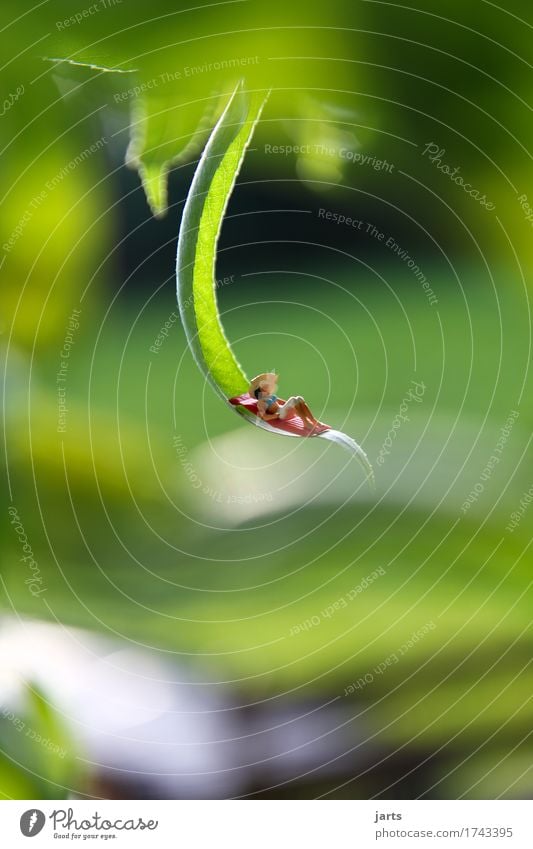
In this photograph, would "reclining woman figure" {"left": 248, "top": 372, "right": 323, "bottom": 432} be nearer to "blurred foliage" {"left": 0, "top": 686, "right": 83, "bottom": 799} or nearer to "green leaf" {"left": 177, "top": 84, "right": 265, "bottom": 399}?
Answer: "green leaf" {"left": 177, "top": 84, "right": 265, "bottom": 399}

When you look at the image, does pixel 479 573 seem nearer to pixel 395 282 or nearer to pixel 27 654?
pixel 395 282

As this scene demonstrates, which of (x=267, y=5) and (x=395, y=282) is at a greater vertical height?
(x=267, y=5)

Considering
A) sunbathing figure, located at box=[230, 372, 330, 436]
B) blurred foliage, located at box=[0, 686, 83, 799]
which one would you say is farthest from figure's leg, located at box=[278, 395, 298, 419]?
blurred foliage, located at box=[0, 686, 83, 799]

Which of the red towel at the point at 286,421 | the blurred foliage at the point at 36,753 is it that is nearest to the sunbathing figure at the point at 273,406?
the red towel at the point at 286,421

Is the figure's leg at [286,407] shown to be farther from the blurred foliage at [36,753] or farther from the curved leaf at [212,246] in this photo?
the blurred foliage at [36,753]

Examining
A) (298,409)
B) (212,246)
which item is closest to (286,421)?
(298,409)

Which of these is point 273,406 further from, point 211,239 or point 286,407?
point 211,239

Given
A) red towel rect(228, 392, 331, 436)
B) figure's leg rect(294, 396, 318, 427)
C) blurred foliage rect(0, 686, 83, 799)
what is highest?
figure's leg rect(294, 396, 318, 427)
